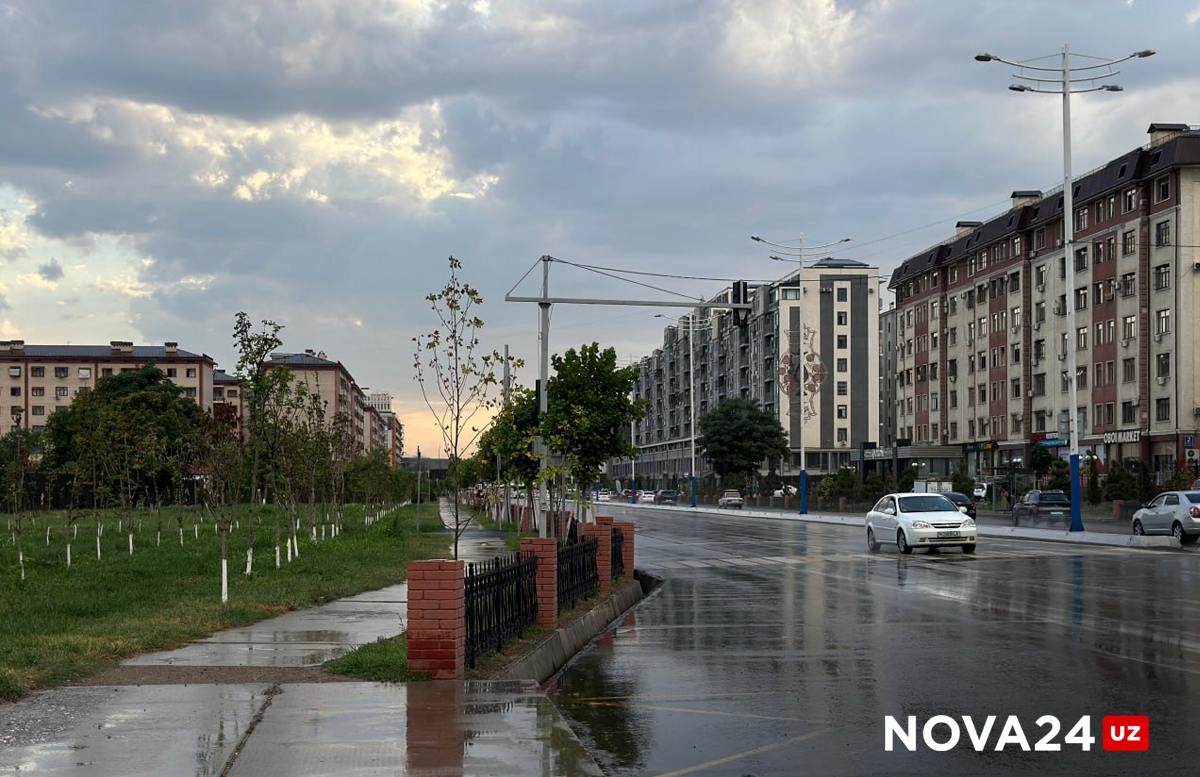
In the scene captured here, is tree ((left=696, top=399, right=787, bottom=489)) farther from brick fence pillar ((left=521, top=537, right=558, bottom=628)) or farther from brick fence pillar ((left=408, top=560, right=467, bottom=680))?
brick fence pillar ((left=408, top=560, right=467, bottom=680))

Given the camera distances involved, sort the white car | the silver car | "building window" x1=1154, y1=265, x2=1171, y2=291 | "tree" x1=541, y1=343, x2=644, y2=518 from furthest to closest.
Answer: "building window" x1=1154, y1=265, x2=1171, y2=291 < the silver car < the white car < "tree" x1=541, y1=343, x2=644, y2=518

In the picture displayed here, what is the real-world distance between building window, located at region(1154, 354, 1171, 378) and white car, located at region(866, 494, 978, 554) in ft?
126

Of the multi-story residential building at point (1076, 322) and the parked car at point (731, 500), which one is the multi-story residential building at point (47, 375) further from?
the multi-story residential building at point (1076, 322)

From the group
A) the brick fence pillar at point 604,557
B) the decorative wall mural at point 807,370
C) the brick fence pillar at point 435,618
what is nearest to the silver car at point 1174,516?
the brick fence pillar at point 604,557

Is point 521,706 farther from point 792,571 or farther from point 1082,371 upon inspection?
point 1082,371

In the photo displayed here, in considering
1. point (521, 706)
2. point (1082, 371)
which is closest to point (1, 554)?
point (521, 706)

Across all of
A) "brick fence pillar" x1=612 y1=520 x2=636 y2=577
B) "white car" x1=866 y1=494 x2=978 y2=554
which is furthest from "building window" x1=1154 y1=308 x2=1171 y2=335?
"brick fence pillar" x1=612 y1=520 x2=636 y2=577

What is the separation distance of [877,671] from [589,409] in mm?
15014

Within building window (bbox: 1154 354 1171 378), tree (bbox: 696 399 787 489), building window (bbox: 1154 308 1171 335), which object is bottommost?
tree (bbox: 696 399 787 489)

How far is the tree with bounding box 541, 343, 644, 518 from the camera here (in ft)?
88.0

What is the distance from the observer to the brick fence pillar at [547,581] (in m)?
14.7

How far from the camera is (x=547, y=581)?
14.8 m

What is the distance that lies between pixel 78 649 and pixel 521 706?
17.5 feet

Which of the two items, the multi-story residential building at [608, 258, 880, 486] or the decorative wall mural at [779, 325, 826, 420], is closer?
the decorative wall mural at [779, 325, 826, 420]
